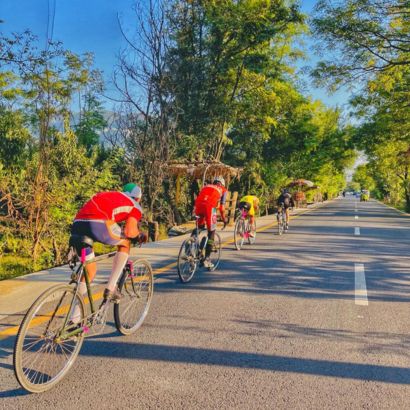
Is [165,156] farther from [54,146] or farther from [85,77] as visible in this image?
[85,77]

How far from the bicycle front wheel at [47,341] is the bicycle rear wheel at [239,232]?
7890 mm

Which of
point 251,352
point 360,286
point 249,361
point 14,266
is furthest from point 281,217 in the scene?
point 249,361

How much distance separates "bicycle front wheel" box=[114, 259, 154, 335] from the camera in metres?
4.51

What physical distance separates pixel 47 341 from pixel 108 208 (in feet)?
4.21

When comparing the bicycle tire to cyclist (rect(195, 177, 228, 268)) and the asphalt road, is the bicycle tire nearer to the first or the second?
the asphalt road

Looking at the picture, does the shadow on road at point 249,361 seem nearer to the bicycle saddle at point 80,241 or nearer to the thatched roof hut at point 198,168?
the bicycle saddle at point 80,241

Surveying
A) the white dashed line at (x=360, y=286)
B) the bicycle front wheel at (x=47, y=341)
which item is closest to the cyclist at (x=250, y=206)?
the white dashed line at (x=360, y=286)

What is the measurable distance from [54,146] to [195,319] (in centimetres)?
895

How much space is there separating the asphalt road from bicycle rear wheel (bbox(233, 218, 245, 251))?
3804 millimetres

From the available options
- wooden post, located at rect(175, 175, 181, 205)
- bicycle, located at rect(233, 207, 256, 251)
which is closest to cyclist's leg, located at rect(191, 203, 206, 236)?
bicycle, located at rect(233, 207, 256, 251)

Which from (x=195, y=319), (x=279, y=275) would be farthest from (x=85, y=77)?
(x=195, y=319)

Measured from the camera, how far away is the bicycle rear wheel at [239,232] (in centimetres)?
1147

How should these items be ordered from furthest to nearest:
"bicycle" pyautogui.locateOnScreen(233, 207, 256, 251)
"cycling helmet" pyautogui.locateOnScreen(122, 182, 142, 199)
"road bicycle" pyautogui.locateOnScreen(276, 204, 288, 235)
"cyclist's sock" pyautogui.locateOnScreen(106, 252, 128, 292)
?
"road bicycle" pyautogui.locateOnScreen(276, 204, 288, 235) < "bicycle" pyautogui.locateOnScreen(233, 207, 256, 251) < "cycling helmet" pyautogui.locateOnScreen(122, 182, 142, 199) < "cyclist's sock" pyautogui.locateOnScreen(106, 252, 128, 292)

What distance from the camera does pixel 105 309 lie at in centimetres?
419
